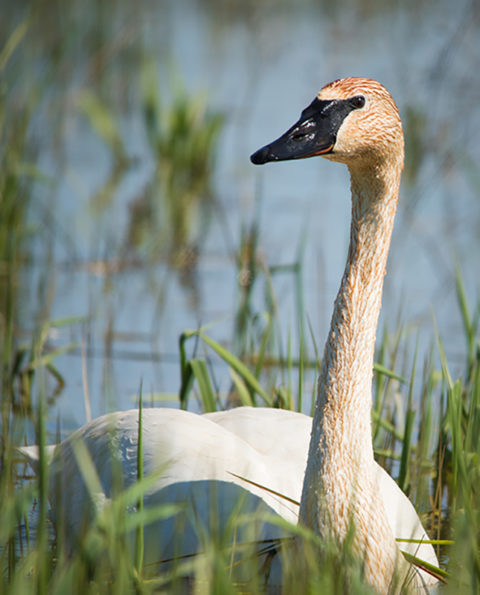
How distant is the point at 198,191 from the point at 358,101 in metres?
6.21

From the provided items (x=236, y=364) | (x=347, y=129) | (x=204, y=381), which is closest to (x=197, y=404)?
(x=204, y=381)

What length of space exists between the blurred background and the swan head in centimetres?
75

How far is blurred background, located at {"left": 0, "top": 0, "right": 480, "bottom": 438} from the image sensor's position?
562 cm

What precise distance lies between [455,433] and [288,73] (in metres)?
10.7

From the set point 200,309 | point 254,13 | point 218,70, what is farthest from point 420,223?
point 254,13

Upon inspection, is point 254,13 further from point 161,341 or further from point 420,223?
point 161,341

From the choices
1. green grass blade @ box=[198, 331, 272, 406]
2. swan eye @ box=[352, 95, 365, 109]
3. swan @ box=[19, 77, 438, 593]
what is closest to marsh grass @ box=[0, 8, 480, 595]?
green grass blade @ box=[198, 331, 272, 406]

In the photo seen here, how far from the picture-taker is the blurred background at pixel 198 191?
562 cm

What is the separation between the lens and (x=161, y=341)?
6.12 m

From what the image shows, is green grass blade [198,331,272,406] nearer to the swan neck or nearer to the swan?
the swan

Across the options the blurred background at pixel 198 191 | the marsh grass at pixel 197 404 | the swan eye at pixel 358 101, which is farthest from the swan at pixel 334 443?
the blurred background at pixel 198 191

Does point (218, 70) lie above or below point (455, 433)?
above

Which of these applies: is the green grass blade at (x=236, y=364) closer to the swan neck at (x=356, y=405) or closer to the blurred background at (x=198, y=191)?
the blurred background at (x=198, y=191)

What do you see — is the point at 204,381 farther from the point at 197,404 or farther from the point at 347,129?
the point at 347,129
